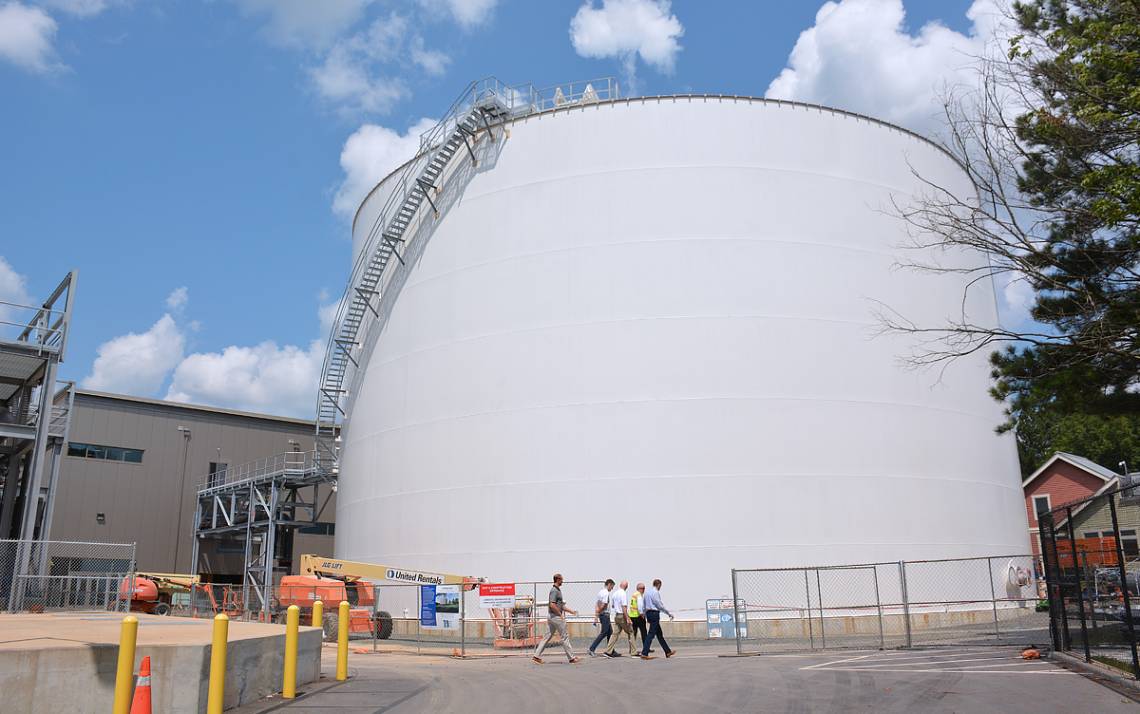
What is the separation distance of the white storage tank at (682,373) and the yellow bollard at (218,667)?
49.1ft

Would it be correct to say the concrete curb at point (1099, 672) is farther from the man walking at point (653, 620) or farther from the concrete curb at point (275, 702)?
the concrete curb at point (275, 702)

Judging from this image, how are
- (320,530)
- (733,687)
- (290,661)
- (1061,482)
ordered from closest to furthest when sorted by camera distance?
(290,661), (733,687), (320,530), (1061,482)

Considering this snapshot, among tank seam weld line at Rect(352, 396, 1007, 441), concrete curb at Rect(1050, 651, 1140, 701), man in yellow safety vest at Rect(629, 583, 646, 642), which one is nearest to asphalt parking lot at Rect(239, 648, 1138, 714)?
concrete curb at Rect(1050, 651, 1140, 701)

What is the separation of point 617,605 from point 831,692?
24.4 ft

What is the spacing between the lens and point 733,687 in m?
12.0

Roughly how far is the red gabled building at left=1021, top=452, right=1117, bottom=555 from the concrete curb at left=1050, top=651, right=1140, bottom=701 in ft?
110

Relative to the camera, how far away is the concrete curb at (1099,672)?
10.1 meters

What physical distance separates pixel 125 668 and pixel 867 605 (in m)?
18.1

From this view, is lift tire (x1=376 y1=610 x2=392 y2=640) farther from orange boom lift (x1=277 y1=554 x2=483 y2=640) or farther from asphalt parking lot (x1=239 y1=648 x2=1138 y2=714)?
asphalt parking lot (x1=239 y1=648 x2=1138 y2=714)

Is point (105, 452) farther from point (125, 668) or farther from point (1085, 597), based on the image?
point (1085, 597)

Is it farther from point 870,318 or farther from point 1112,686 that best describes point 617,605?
point 870,318

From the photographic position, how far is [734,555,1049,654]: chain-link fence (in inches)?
839

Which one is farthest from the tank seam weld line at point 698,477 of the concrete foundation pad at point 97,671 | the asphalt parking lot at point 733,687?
the concrete foundation pad at point 97,671

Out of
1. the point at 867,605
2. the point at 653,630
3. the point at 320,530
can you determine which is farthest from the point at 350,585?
the point at 320,530
